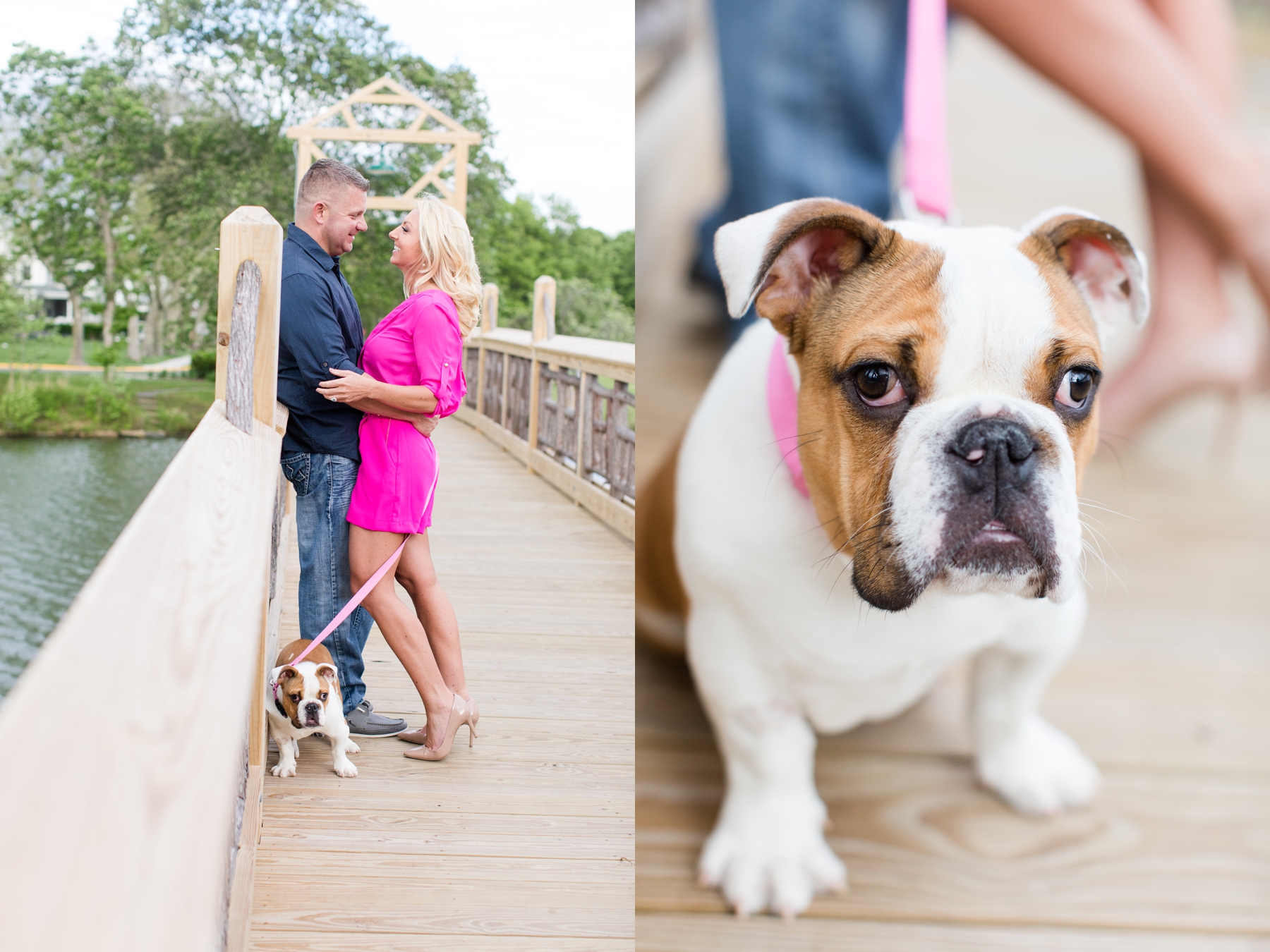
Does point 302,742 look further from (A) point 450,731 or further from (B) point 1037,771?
(B) point 1037,771

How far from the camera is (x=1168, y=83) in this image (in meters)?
0.92

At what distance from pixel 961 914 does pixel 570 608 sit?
0.88 metres

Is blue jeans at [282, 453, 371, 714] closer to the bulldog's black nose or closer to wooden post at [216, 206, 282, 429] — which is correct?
wooden post at [216, 206, 282, 429]

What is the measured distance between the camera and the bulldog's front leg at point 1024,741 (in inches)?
33.4

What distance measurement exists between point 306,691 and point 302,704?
2 cm

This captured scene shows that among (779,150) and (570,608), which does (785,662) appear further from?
(570,608)

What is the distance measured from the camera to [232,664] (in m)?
0.33

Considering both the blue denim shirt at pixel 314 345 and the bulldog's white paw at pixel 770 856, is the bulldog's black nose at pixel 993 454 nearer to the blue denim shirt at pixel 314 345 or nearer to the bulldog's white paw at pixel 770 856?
the bulldog's white paw at pixel 770 856

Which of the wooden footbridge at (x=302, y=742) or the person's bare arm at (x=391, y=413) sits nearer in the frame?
the wooden footbridge at (x=302, y=742)

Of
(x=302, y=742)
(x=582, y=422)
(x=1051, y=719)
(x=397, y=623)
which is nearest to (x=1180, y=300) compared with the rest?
(x=1051, y=719)

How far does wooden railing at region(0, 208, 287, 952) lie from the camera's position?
20cm

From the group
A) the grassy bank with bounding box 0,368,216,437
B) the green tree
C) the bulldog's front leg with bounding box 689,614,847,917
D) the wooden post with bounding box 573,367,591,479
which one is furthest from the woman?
the green tree

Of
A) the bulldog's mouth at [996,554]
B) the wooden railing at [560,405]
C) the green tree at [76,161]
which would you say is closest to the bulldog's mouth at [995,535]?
the bulldog's mouth at [996,554]

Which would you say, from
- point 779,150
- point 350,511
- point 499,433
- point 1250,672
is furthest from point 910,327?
point 499,433
